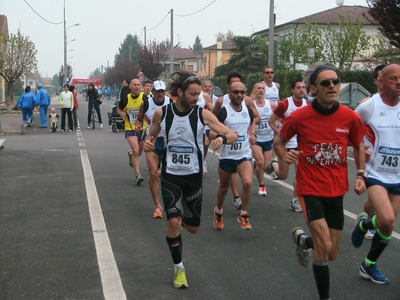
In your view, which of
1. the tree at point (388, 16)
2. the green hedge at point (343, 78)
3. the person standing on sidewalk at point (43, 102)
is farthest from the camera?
the green hedge at point (343, 78)

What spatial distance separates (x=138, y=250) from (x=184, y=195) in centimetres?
130

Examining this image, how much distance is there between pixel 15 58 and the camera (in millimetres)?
40719

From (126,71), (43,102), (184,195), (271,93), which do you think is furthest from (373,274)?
(126,71)

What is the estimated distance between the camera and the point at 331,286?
19.6 feet

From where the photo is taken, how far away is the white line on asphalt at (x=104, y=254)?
19.1ft

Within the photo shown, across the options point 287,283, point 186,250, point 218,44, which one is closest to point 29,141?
point 186,250

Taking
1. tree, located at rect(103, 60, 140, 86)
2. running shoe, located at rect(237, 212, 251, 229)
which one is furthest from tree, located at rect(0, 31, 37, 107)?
tree, located at rect(103, 60, 140, 86)

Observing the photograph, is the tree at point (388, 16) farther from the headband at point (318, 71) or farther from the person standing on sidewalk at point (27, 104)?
the person standing on sidewalk at point (27, 104)

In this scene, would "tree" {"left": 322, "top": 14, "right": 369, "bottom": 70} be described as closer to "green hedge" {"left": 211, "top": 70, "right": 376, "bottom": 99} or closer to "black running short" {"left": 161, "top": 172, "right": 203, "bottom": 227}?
"green hedge" {"left": 211, "top": 70, "right": 376, "bottom": 99}

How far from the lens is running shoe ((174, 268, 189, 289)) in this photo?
594cm

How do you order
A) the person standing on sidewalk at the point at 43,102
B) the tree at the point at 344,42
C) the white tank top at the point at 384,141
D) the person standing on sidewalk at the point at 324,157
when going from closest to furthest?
the person standing on sidewalk at the point at 324,157 < the white tank top at the point at 384,141 < the person standing on sidewalk at the point at 43,102 < the tree at the point at 344,42

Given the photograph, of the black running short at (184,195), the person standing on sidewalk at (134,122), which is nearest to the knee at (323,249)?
the black running short at (184,195)

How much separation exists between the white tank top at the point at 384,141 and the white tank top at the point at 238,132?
2.53 meters

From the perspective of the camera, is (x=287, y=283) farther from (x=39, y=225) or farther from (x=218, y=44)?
(x=218, y=44)
